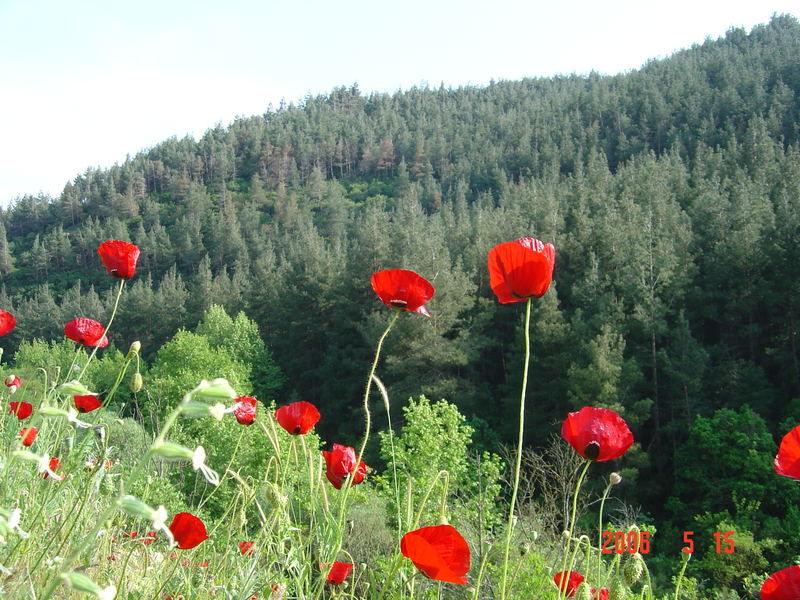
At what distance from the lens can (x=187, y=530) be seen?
4.58 feet

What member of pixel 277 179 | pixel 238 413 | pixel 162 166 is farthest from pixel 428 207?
pixel 238 413

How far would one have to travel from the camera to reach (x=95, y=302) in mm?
48188

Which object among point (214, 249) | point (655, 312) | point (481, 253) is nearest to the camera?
point (655, 312)

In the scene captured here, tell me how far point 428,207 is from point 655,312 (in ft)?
154

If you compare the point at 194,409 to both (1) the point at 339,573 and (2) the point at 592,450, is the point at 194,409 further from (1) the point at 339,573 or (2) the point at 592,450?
(1) the point at 339,573

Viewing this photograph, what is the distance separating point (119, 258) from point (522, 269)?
1240mm

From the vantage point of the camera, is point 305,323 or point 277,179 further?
point 277,179

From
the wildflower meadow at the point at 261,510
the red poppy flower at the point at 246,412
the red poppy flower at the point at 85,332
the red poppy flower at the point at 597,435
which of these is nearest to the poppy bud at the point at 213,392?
the wildflower meadow at the point at 261,510

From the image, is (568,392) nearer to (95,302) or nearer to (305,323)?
(305,323)

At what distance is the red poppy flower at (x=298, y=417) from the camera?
62.4 inches

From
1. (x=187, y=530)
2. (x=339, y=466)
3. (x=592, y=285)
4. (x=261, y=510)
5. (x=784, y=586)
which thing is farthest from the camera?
(x=592, y=285)

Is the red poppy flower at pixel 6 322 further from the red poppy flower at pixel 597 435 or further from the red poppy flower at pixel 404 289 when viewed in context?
the red poppy flower at pixel 597 435

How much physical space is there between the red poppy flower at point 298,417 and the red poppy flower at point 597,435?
25.8 inches

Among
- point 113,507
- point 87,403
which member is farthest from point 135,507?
point 87,403
